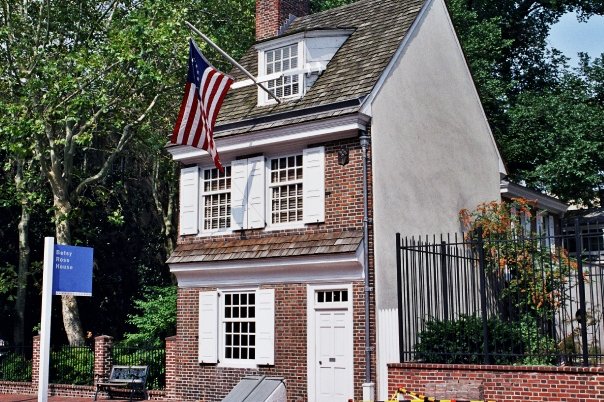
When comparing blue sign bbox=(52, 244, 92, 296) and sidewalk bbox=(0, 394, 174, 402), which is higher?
blue sign bbox=(52, 244, 92, 296)

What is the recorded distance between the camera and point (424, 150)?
2138cm

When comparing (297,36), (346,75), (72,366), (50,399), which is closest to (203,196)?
(297,36)

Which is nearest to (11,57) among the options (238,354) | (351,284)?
(238,354)

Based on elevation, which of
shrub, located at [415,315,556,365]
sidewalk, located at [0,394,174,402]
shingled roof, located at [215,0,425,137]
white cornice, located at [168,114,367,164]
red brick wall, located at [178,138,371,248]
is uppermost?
shingled roof, located at [215,0,425,137]

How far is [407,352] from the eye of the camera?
52.6ft

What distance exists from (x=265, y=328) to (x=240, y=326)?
34.8 inches

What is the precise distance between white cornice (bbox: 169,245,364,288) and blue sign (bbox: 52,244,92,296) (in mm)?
6778

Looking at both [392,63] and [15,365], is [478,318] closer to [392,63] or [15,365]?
[392,63]

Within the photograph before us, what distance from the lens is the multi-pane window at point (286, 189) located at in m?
20.1

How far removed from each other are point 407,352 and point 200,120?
7182mm

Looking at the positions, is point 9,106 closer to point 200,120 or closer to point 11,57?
point 11,57

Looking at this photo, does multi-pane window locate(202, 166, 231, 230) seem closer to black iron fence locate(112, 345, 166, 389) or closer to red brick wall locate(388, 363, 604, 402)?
black iron fence locate(112, 345, 166, 389)

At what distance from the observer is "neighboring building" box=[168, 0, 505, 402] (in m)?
18.8

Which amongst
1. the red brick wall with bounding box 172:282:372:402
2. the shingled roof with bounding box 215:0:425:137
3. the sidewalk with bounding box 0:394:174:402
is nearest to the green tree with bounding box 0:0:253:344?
the shingled roof with bounding box 215:0:425:137
